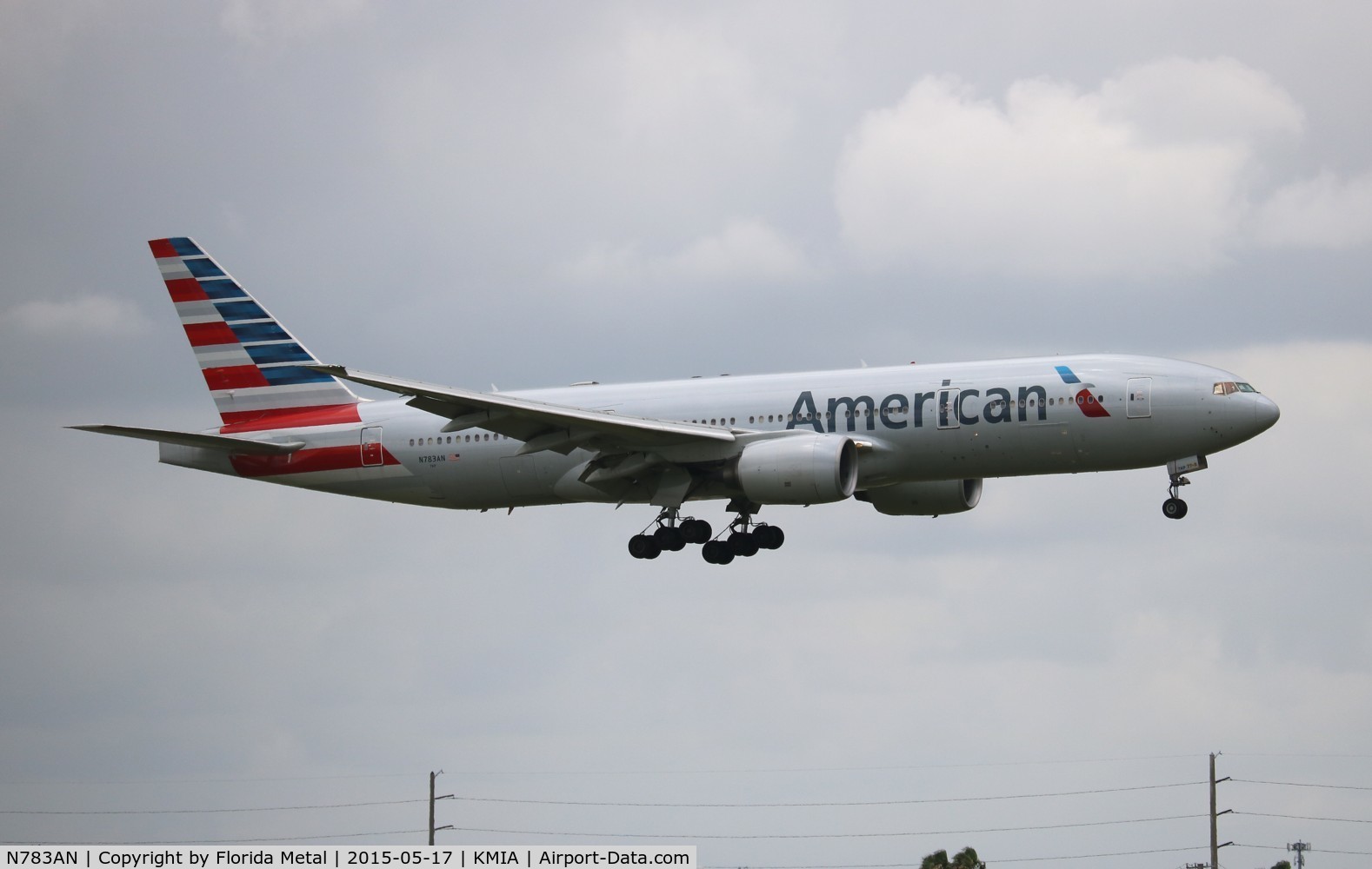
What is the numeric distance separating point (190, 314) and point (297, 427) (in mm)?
6954

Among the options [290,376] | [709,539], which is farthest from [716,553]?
[290,376]

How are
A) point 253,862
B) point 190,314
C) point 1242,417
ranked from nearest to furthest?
point 253,862, point 1242,417, point 190,314

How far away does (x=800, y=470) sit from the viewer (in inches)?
2030

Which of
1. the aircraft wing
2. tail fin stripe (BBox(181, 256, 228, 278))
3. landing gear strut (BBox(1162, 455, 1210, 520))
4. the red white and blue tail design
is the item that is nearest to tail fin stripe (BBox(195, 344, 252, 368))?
the red white and blue tail design

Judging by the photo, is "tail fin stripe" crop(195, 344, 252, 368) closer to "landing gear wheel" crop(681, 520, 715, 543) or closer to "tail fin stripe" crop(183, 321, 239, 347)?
"tail fin stripe" crop(183, 321, 239, 347)

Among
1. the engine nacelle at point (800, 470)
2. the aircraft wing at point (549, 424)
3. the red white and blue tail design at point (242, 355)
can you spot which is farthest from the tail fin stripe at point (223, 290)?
the engine nacelle at point (800, 470)

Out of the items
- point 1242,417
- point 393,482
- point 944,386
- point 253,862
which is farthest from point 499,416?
point 1242,417

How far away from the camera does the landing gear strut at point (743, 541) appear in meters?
59.0

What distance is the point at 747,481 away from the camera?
52.5 m

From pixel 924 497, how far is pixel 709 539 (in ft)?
23.2

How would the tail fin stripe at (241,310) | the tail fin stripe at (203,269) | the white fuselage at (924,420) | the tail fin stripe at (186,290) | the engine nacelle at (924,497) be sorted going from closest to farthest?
the white fuselage at (924,420) < the engine nacelle at (924,497) < the tail fin stripe at (241,310) < the tail fin stripe at (186,290) < the tail fin stripe at (203,269)

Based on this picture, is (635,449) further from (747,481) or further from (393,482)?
(393,482)

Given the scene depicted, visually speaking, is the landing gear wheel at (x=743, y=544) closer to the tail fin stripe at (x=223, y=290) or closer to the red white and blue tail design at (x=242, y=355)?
the red white and blue tail design at (x=242, y=355)

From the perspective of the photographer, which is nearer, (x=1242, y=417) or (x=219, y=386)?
(x=1242, y=417)
